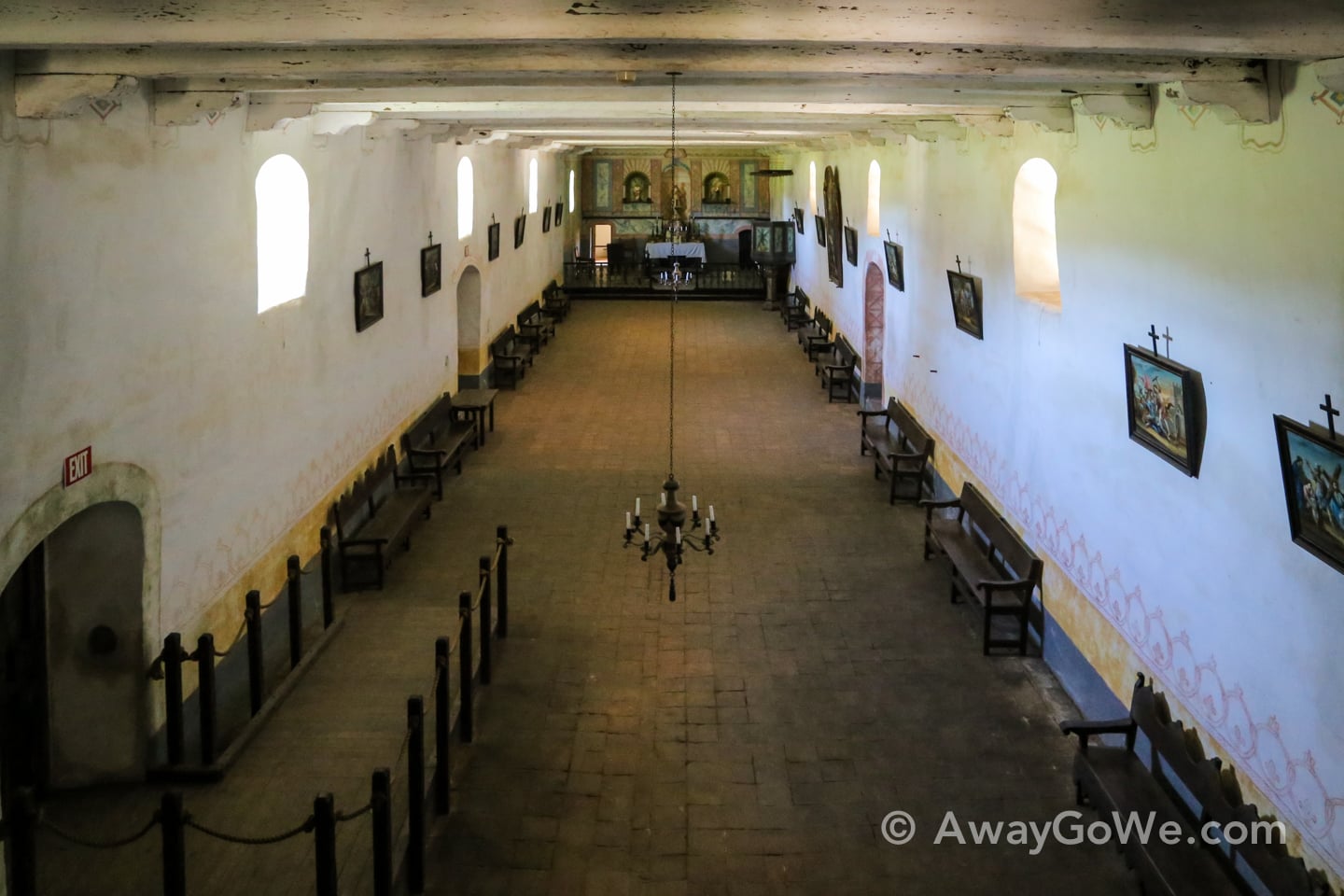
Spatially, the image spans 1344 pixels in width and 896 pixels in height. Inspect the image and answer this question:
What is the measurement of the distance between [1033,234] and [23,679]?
7939 mm

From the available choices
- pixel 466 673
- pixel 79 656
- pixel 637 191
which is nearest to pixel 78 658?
pixel 79 656

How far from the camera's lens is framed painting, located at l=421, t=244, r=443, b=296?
13846mm

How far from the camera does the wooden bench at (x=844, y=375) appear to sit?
18.1 m

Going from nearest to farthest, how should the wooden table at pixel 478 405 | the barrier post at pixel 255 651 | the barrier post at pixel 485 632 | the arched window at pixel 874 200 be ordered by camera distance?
1. the barrier post at pixel 255 651
2. the barrier post at pixel 485 632
3. the wooden table at pixel 478 405
4. the arched window at pixel 874 200

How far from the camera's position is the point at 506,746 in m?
7.79

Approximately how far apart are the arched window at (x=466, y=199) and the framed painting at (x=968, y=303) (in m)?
7.51

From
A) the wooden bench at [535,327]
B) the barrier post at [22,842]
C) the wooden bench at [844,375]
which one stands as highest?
the wooden bench at [535,327]

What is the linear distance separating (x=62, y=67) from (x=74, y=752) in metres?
3.99

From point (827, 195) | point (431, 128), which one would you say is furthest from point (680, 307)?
point (431, 128)

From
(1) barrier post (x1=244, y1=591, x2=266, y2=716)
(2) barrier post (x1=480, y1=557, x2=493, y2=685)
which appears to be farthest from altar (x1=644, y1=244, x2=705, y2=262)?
(1) barrier post (x1=244, y1=591, x2=266, y2=716)

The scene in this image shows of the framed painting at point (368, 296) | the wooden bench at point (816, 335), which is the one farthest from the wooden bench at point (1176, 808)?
the wooden bench at point (816, 335)

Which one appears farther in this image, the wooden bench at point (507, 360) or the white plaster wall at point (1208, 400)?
the wooden bench at point (507, 360)

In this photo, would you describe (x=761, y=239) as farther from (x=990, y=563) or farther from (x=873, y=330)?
(x=990, y=563)

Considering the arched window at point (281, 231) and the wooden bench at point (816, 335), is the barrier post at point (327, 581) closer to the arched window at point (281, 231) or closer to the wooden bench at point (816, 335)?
the arched window at point (281, 231)
